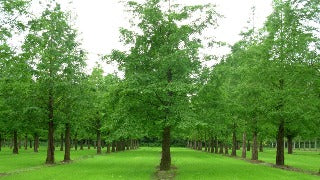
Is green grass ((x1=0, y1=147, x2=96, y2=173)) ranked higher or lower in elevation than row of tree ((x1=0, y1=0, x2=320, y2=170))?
lower

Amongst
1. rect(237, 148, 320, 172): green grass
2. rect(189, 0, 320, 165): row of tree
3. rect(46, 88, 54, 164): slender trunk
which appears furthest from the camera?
rect(46, 88, 54, 164): slender trunk

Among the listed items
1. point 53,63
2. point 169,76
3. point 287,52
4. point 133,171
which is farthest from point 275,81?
point 53,63

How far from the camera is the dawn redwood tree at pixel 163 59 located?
2669 centimetres

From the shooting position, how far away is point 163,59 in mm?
26406

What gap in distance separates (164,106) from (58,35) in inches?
714

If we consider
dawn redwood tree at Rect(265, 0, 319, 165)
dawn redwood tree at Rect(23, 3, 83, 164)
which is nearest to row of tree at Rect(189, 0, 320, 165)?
dawn redwood tree at Rect(265, 0, 319, 165)

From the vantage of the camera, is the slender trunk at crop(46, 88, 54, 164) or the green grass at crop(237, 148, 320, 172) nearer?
the green grass at crop(237, 148, 320, 172)

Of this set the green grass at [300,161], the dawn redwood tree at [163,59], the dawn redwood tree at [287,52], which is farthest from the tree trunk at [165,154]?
the green grass at [300,161]

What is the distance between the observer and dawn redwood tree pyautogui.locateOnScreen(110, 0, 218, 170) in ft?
87.6

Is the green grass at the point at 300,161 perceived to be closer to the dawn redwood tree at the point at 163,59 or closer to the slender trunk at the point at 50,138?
the dawn redwood tree at the point at 163,59

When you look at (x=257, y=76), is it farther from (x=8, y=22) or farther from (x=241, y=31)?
(x=8, y=22)

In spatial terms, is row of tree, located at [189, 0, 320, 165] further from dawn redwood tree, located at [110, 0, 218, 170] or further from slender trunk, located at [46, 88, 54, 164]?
slender trunk, located at [46, 88, 54, 164]

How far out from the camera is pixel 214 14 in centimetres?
2952

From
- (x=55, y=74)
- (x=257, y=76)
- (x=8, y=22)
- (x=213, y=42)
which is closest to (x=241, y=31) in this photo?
(x=257, y=76)
